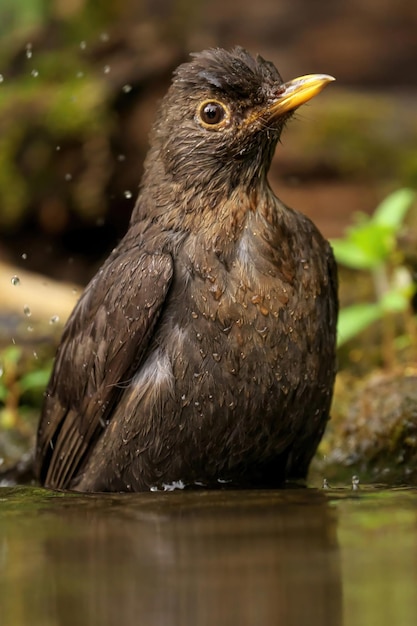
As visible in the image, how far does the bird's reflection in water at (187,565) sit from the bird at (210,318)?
0.95 meters

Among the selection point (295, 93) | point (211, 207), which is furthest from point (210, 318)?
point (295, 93)

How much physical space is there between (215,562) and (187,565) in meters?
0.08

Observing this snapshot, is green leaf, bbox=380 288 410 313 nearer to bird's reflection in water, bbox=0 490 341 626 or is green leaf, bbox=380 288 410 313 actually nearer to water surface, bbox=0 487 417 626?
water surface, bbox=0 487 417 626

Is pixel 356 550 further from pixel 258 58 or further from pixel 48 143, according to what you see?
pixel 48 143

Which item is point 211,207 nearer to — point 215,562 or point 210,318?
point 210,318

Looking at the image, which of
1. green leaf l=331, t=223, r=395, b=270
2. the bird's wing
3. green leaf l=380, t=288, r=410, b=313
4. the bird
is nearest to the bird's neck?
the bird

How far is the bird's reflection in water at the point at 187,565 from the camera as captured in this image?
8.29 ft

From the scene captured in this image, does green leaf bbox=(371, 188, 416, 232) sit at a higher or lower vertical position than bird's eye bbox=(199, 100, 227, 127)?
higher

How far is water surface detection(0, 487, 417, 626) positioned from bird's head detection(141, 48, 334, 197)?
179 cm

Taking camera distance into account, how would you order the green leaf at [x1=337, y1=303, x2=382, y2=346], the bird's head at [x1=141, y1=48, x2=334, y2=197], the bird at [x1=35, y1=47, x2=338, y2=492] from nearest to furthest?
the bird at [x1=35, y1=47, x2=338, y2=492] → the bird's head at [x1=141, y1=48, x2=334, y2=197] → the green leaf at [x1=337, y1=303, x2=382, y2=346]

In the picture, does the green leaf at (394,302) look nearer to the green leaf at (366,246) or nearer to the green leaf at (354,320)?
the green leaf at (354,320)

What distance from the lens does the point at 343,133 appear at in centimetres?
1156

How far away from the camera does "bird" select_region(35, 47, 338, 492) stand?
4812mm

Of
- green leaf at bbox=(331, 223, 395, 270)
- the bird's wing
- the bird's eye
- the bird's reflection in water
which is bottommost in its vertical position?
the bird's reflection in water
